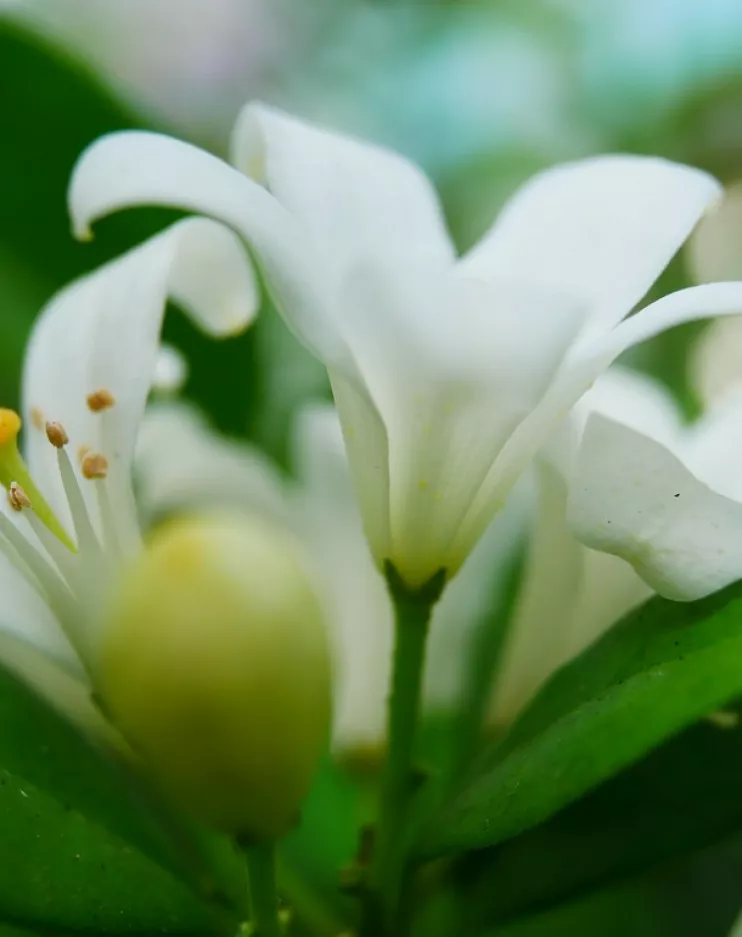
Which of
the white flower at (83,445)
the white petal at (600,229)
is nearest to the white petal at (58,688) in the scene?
the white flower at (83,445)

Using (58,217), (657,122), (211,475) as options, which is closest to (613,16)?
(657,122)

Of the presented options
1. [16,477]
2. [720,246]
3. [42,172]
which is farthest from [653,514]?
[720,246]

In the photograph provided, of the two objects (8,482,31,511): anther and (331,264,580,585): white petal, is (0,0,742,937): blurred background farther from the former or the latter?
(8,482,31,511): anther

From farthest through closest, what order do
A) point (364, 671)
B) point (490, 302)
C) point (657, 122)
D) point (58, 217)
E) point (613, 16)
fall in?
point (613, 16) < point (657, 122) < point (58, 217) < point (364, 671) < point (490, 302)

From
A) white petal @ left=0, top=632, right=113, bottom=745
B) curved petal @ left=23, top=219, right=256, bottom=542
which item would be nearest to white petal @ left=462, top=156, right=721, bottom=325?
curved petal @ left=23, top=219, right=256, bottom=542

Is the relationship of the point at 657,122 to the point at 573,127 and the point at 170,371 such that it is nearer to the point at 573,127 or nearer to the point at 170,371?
the point at 573,127

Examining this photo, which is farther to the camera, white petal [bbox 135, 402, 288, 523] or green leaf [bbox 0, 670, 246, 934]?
white petal [bbox 135, 402, 288, 523]
